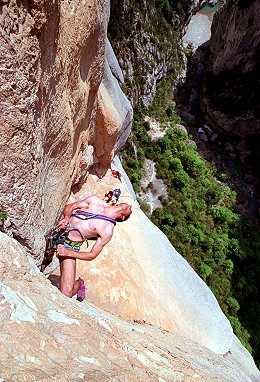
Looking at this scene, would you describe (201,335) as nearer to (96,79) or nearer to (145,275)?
(145,275)

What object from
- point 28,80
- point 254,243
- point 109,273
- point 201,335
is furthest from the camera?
point 254,243

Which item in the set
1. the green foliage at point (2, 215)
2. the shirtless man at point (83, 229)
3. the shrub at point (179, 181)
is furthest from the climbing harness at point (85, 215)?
the shrub at point (179, 181)

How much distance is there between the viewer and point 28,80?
3475mm

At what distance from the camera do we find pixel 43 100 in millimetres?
4039

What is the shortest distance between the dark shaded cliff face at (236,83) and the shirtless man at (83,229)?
18.7 meters

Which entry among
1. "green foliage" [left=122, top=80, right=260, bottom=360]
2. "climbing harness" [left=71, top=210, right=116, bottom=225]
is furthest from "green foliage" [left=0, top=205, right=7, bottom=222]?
"green foliage" [left=122, top=80, right=260, bottom=360]

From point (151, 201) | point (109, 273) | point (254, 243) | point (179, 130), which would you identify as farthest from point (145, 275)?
point (179, 130)

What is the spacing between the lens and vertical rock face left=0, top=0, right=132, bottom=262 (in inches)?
130

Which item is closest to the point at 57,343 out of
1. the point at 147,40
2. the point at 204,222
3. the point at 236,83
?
the point at 204,222

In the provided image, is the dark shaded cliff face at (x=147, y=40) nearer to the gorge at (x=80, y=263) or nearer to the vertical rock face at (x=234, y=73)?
the vertical rock face at (x=234, y=73)

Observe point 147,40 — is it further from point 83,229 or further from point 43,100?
point 43,100

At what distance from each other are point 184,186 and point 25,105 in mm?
17224

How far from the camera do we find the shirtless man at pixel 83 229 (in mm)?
5172

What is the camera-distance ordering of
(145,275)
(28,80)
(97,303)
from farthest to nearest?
1. (145,275)
2. (97,303)
3. (28,80)
